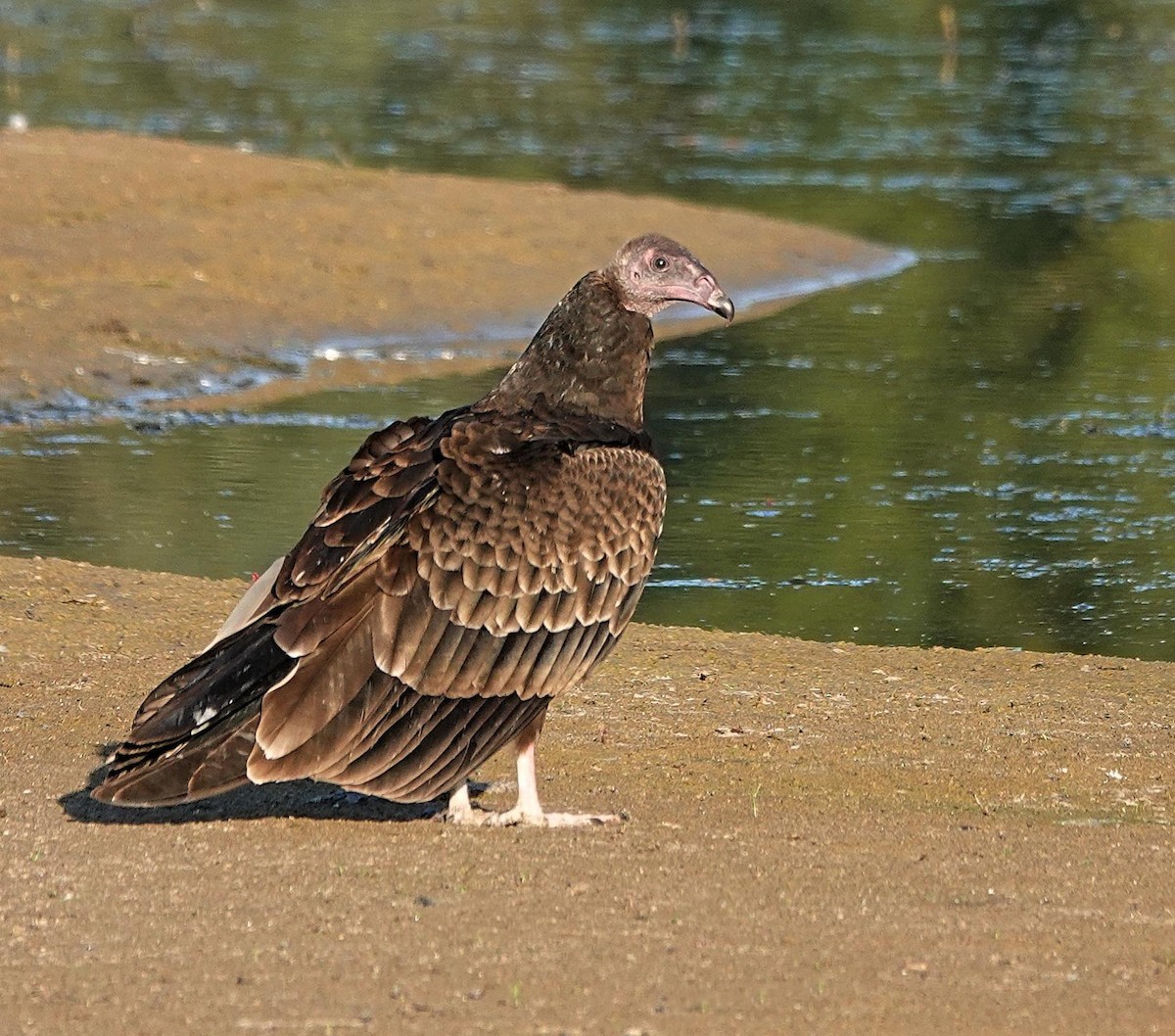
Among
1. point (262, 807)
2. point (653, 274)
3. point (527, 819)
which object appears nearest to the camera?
point (527, 819)

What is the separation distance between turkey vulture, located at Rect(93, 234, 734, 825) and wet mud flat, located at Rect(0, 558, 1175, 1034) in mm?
222

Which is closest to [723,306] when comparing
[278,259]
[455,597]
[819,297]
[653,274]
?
[653,274]

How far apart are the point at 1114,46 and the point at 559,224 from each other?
1641cm

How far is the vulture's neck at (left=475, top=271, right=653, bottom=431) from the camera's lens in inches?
238

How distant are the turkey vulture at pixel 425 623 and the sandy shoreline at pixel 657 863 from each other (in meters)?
0.22

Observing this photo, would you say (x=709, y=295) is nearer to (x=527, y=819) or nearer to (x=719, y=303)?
(x=719, y=303)

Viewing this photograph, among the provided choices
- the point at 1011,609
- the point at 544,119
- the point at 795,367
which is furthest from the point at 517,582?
the point at 544,119

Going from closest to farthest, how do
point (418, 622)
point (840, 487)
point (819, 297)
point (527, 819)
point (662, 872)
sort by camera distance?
point (662, 872) → point (418, 622) → point (527, 819) → point (840, 487) → point (819, 297)

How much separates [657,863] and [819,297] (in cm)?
1068

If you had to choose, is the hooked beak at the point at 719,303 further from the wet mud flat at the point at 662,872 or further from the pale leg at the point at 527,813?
the pale leg at the point at 527,813

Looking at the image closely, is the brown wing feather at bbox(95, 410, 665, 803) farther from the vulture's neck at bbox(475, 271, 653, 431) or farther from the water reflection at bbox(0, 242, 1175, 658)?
the water reflection at bbox(0, 242, 1175, 658)

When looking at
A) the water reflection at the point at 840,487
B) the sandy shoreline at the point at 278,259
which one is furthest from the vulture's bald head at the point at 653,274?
the sandy shoreline at the point at 278,259

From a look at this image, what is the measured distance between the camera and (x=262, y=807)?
224 inches

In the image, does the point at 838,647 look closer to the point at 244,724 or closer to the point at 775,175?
the point at 244,724
